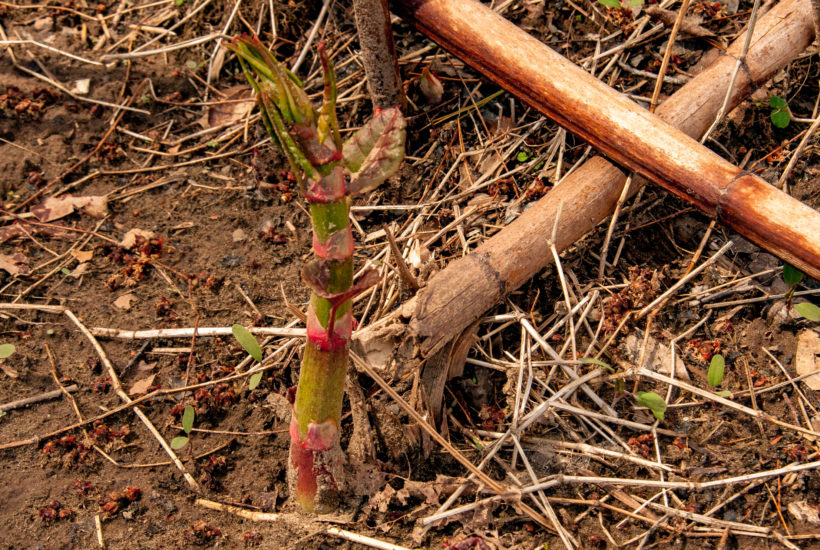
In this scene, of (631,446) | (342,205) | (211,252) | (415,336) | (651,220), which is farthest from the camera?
(211,252)

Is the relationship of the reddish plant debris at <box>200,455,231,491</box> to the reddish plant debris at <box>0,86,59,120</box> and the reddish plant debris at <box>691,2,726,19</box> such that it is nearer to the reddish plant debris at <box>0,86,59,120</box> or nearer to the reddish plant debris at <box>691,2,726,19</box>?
the reddish plant debris at <box>0,86,59,120</box>

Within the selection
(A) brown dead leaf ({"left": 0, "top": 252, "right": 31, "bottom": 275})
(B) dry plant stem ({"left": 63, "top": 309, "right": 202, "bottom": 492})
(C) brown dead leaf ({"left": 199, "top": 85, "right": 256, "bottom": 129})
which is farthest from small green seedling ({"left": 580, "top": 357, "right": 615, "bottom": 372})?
(A) brown dead leaf ({"left": 0, "top": 252, "right": 31, "bottom": 275})

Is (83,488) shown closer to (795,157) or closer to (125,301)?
(125,301)

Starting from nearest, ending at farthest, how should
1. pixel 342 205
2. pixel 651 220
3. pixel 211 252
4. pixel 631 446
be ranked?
pixel 342 205
pixel 631 446
pixel 651 220
pixel 211 252

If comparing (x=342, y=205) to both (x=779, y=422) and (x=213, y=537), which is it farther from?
(x=779, y=422)

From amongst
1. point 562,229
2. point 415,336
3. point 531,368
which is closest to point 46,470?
point 415,336

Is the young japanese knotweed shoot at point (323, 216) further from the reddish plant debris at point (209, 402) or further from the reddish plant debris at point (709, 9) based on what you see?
the reddish plant debris at point (709, 9)

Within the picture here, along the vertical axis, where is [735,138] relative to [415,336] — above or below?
above
